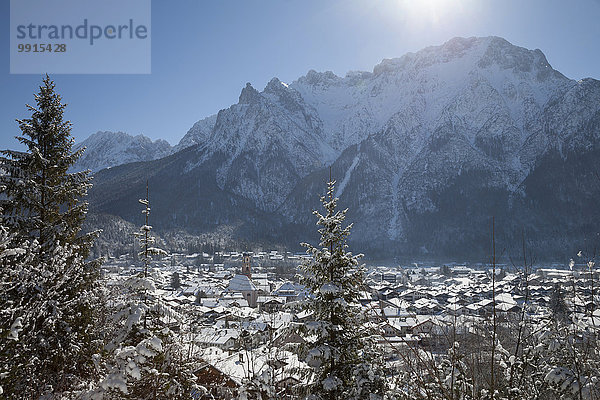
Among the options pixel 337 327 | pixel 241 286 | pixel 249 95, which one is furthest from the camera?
pixel 249 95

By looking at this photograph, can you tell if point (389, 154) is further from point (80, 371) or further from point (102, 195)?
point (80, 371)

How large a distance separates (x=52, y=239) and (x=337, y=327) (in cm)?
620

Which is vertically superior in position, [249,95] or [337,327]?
[249,95]

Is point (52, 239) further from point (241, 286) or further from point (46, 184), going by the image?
point (241, 286)

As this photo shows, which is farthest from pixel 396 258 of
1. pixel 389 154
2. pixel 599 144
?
pixel 599 144

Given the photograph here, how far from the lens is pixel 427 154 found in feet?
523

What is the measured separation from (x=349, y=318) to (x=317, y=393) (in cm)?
156

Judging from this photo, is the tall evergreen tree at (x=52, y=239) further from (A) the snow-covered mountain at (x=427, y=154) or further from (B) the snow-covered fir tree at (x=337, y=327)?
(A) the snow-covered mountain at (x=427, y=154)

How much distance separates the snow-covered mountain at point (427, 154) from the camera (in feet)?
451

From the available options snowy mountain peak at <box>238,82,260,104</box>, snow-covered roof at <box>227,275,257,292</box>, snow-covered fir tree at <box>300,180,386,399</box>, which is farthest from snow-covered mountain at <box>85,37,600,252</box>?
snow-covered fir tree at <box>300,180,386,399</box>

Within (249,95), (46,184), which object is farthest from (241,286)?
(249,95)

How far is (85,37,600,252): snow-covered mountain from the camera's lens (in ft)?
451

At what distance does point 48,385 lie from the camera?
6121mm

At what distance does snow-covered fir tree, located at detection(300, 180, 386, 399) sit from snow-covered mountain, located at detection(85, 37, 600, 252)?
4827 inches
